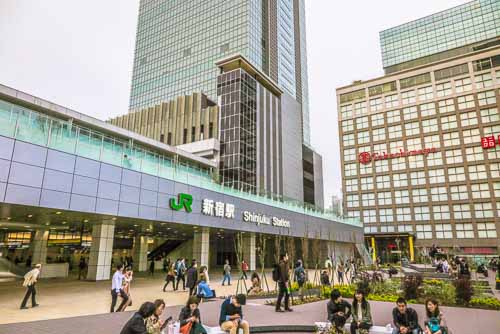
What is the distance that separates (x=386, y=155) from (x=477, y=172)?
52.4 ft

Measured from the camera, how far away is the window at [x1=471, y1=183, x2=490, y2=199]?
57103mm

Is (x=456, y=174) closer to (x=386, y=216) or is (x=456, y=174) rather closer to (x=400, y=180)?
(x=400, y=180)

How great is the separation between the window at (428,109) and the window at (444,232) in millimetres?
22230

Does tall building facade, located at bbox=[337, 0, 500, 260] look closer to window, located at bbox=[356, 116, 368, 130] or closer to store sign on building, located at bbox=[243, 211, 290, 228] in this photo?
window, located at bbox=[356, 116, 368, 130]

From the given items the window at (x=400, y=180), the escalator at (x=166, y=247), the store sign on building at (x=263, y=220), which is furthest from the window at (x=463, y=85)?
the escalator at (x=166, y=247)

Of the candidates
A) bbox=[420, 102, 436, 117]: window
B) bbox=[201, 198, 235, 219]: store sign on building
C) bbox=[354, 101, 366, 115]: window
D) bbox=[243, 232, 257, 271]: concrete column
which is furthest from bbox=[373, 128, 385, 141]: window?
bbox=[201, 198, 235, 219]: store sign on building

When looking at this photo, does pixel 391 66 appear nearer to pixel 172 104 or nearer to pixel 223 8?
pixel 223 8

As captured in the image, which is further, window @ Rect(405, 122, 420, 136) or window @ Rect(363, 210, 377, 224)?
window @ Rect(363, 210, 377, 224)

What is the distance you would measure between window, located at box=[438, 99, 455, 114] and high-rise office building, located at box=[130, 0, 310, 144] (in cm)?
3290

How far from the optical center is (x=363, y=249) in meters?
48.5

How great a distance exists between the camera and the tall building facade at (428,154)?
57281 mm

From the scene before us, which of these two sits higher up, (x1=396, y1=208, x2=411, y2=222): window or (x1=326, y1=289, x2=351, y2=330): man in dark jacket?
(x1=396, y1=208, x2=411, y2=222): window

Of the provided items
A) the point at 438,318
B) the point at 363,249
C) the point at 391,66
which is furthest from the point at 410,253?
the point at 391,66

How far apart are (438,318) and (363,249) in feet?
148
